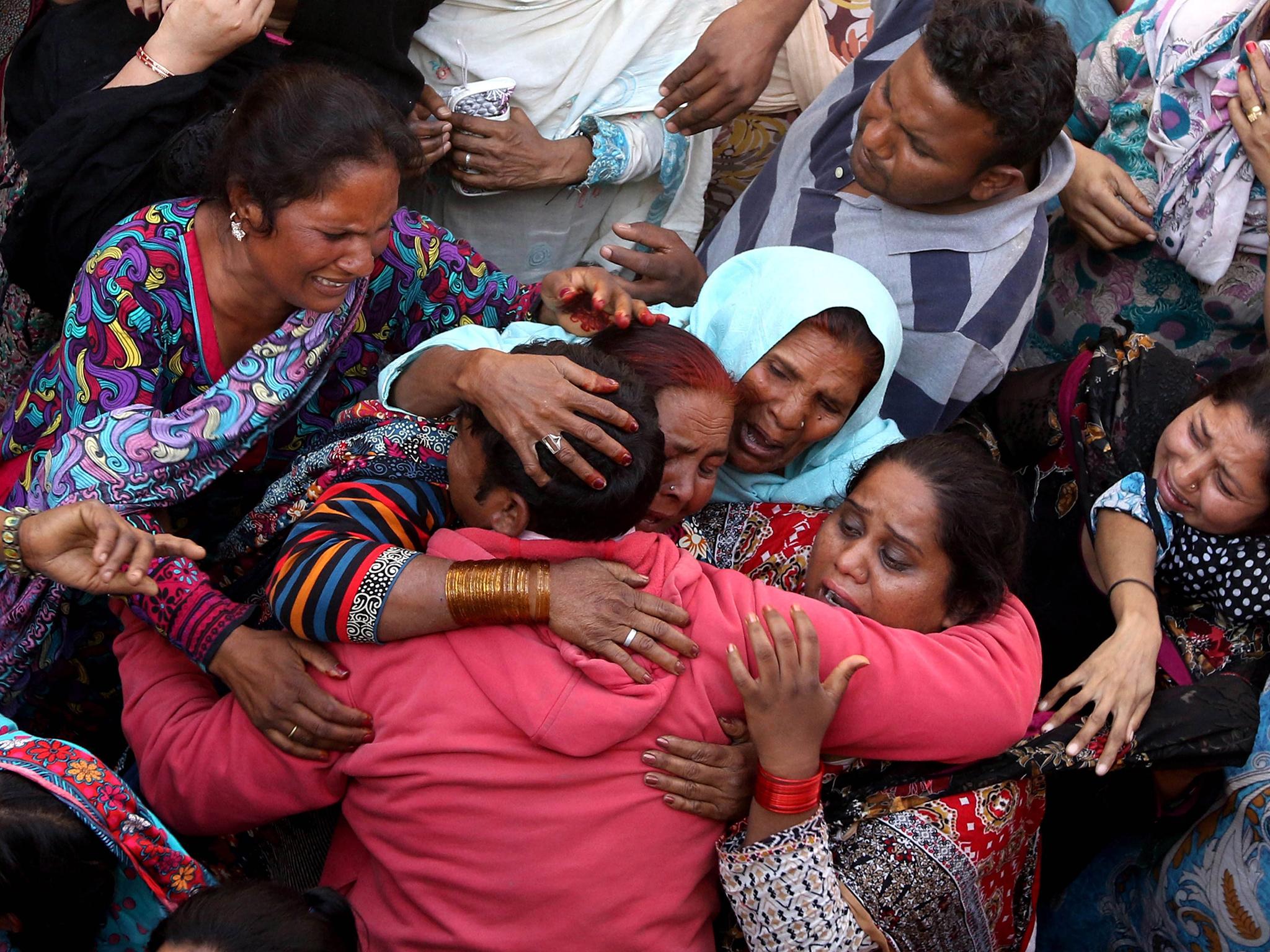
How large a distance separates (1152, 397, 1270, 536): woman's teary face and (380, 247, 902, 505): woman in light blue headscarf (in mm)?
683

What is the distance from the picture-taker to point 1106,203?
335cm

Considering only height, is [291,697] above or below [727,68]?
below

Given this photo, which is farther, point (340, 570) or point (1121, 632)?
point (1121, 632)

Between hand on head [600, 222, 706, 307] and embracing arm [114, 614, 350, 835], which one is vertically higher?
hand on head [600, 222, 706, 307]

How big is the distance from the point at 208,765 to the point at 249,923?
36 cm

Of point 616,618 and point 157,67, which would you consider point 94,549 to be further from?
point 157,67

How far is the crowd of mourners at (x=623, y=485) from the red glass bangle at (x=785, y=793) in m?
0.01

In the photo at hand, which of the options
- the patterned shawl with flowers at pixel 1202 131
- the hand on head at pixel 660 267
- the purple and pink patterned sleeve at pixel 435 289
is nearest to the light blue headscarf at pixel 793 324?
the hand on head at pixel 660 267

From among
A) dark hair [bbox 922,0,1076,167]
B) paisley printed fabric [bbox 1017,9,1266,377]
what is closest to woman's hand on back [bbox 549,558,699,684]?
dark hair [bbox 922,0,1076,167]

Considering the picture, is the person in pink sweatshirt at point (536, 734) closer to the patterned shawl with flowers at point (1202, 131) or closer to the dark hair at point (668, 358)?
the dark hair at point (668, 358)

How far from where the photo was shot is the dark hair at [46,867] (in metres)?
1.73

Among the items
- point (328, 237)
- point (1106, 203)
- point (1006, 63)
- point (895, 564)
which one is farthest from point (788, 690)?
point (1106, 203)

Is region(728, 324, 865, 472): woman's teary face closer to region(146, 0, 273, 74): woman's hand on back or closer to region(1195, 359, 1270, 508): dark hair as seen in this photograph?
region(1195, 359, 1270, 508): dark hair

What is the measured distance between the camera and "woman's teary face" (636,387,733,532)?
7.41ft
